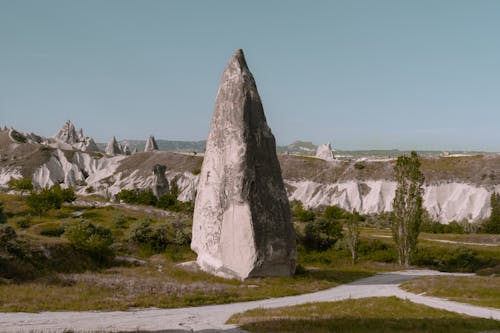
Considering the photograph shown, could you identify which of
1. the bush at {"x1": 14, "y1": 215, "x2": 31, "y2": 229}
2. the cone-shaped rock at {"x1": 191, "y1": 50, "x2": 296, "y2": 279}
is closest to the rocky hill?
the bush at {"x1": 14, "y1": 215, "x2": 31, "y2": 229}

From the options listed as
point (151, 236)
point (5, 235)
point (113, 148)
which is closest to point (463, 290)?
point (5, 235)

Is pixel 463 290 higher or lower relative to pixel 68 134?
lower

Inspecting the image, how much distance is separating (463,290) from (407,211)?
63.2 feet

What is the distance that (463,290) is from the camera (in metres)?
22.2

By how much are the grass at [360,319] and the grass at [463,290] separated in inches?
167

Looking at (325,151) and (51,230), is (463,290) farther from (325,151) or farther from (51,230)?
(325,151)

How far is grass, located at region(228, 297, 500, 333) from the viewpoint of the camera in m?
13.7

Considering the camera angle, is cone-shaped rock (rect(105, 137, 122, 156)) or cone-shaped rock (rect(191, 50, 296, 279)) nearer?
cone-shaped rock (rect(191, 50, 296, 279))

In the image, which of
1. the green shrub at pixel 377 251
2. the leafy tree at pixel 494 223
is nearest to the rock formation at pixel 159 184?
the green shrub at pixel 377 251

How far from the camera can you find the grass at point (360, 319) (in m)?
13.7

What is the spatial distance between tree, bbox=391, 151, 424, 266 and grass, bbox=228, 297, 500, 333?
77.3ft

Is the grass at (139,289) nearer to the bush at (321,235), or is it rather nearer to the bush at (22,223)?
the bush at (321,235)

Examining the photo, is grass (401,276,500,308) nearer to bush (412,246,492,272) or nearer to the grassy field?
the grassy field

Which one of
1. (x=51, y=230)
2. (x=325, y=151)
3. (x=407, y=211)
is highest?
(x=325, y=151)
